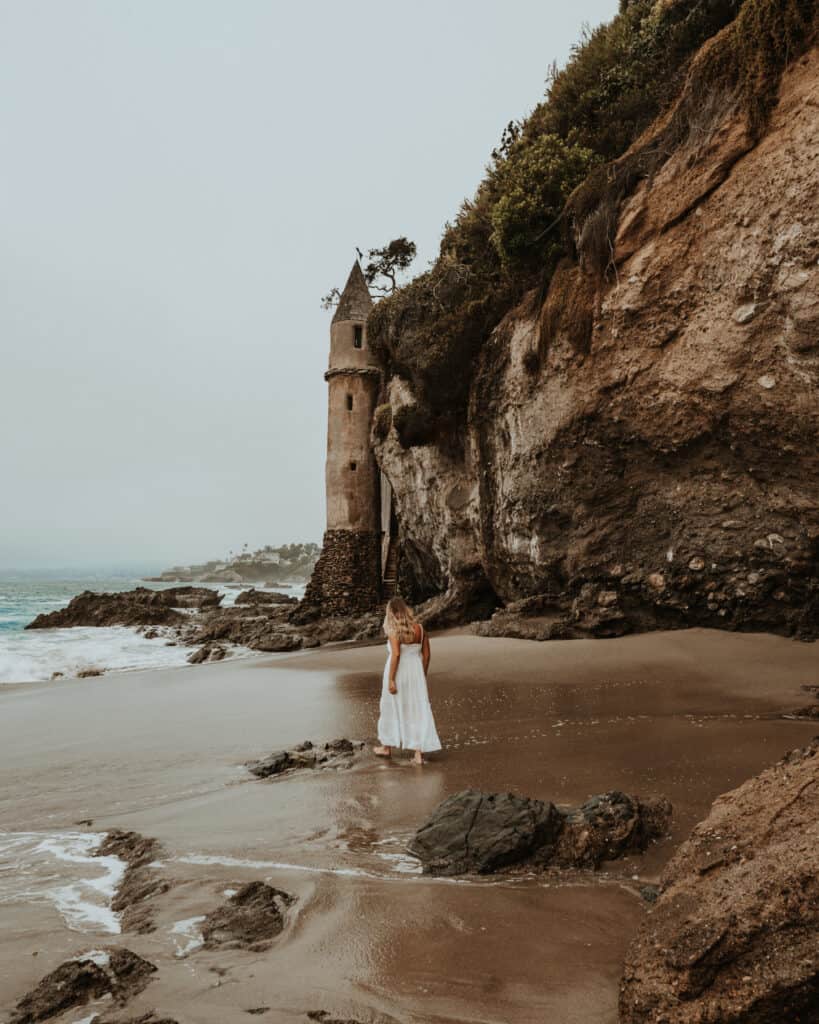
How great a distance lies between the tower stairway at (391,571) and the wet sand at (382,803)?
15174 mm

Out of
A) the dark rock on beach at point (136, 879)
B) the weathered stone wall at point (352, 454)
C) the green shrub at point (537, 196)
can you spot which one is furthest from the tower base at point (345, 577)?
the dark rock on beach at point (136, 879)

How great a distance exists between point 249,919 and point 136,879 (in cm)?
95

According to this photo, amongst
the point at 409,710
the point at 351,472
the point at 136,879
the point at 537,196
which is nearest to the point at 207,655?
the point at 351,472

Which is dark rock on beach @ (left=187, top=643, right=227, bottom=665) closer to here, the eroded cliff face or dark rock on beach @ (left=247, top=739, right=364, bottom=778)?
the eroded cliff face

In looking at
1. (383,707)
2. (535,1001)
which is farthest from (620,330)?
(535,1001)

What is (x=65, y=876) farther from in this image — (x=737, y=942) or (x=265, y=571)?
(x=265, y=571)

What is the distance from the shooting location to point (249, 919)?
3.15 metres

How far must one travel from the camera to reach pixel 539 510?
14.4m

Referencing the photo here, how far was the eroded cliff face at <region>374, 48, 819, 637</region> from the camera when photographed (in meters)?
9.84

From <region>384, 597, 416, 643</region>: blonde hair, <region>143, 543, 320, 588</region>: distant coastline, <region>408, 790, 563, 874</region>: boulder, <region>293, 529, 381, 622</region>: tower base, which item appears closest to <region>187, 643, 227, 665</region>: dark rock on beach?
<region>293, 529, 381, 622</region>: tower base

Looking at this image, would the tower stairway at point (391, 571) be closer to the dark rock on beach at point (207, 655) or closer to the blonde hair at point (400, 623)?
the dark rock on beach at point (207, 655)

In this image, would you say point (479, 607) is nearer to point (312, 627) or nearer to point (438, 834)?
point (312, 627)

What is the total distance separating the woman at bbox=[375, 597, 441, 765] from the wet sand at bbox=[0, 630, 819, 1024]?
0.26 metres

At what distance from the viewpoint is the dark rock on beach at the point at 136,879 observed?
128 inches
